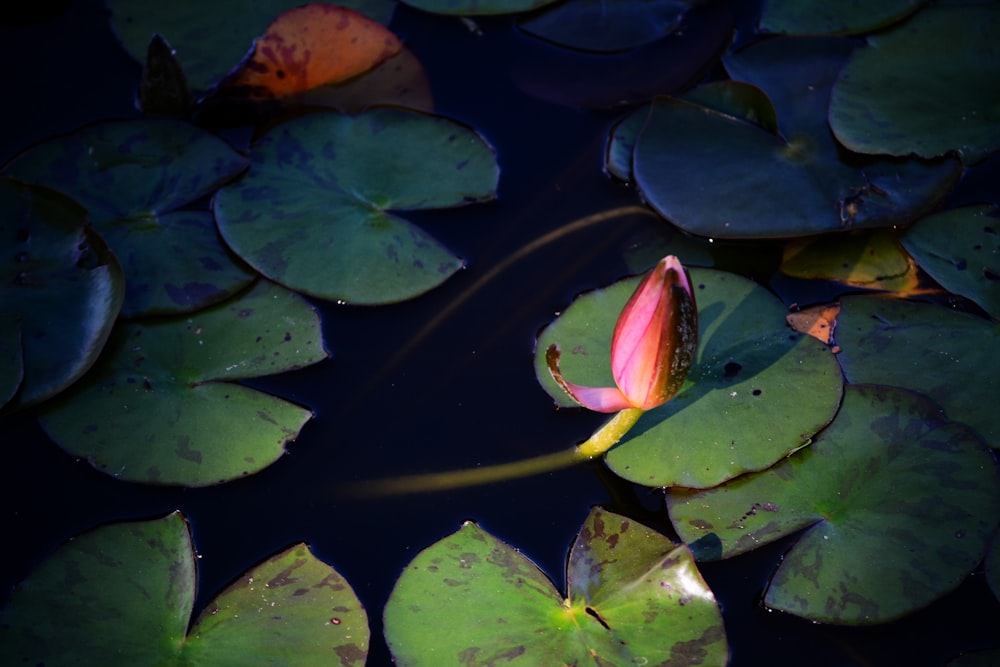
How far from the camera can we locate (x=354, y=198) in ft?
8.65

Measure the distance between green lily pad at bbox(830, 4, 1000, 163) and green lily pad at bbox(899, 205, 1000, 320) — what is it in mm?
212

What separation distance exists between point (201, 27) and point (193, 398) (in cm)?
148

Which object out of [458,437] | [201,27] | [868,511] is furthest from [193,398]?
[868,511]

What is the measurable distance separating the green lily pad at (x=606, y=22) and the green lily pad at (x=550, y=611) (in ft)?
6.06

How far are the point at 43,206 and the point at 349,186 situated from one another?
0.87m

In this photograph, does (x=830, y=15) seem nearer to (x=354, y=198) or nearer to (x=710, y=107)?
(x=710, y=107)

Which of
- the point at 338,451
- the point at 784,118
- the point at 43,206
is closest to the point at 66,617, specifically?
the point at 338,451

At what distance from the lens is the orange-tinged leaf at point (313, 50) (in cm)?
284

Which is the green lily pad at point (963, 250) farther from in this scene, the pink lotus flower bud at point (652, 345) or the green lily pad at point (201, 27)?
the green lily pad at point (201, 27)

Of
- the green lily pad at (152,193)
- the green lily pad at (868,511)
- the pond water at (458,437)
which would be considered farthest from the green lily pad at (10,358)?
the green lily pad at (868,511)

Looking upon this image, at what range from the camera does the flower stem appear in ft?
6.86

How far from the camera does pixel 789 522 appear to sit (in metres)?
2.07

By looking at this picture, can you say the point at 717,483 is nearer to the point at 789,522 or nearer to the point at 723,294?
the point at 789,522

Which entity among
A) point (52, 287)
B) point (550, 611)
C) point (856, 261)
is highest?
point (52, 287)
